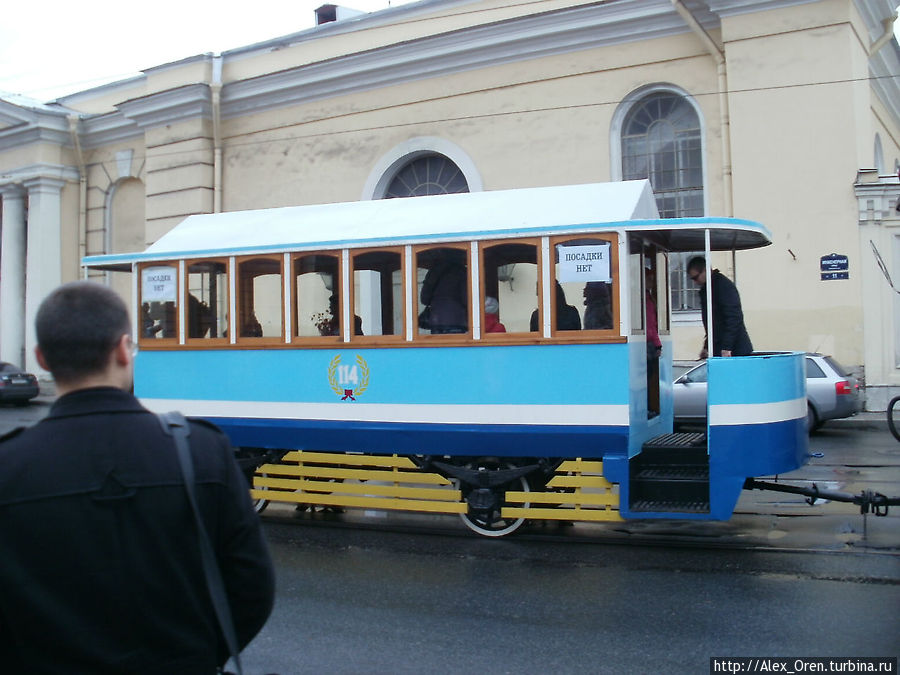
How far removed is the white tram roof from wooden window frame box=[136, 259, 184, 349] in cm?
7

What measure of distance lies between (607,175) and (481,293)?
10820 millimetres

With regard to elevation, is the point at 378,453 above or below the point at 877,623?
above

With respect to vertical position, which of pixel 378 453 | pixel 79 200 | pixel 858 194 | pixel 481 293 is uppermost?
pixel 79 200

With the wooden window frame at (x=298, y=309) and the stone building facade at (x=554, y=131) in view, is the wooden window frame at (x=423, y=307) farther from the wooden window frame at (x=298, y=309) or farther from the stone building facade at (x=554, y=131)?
the stone building facade at (x=554, y=131)

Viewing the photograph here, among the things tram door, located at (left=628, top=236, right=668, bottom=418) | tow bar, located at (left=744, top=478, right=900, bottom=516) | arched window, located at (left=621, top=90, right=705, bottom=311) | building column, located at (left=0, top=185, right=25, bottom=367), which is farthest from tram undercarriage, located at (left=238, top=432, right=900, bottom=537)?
building column, located at (left=0, top=185, right=25, bottom=367)

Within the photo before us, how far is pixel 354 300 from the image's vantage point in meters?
8.34

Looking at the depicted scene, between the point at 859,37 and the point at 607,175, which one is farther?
the point at 607,175

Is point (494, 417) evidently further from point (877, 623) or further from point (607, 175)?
point (607, 175)

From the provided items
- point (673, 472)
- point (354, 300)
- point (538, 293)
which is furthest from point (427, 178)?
point (673, 472)

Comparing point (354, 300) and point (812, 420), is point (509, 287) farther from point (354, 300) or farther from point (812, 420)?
point (812, 420)

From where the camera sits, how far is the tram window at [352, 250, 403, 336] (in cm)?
827

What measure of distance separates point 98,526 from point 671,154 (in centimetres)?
1684

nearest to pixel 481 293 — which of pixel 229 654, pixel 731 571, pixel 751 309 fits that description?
pixel 731 571

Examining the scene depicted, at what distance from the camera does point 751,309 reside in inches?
637
